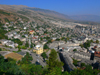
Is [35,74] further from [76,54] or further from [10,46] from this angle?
[10,46]

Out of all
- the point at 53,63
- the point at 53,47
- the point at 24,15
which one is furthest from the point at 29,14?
the point at 53,63

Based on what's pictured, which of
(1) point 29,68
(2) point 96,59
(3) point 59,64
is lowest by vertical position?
(2) point 96,59

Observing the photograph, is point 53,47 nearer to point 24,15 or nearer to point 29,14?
point 24,15

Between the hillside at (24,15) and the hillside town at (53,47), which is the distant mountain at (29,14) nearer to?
the hillside at (24,15)

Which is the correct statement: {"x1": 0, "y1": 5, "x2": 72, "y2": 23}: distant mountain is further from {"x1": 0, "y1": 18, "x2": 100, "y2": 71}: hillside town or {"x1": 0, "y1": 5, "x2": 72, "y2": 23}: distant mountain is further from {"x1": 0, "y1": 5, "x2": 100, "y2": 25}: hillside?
{"x1": 0, "y1": 18, "x2": 100, "y2": 71}: hillside town

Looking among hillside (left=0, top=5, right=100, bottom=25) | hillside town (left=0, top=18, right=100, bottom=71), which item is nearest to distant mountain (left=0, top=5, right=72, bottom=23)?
hillside (left=0, top=5, right=100, bottom=25)

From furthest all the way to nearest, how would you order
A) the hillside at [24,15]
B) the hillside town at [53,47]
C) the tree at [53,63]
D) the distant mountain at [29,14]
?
the distant mountain at [29,14], the hillside at [24,15], the hillside town at [53,47], the tree at [53,63]

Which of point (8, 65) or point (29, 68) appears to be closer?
point (29, 68)

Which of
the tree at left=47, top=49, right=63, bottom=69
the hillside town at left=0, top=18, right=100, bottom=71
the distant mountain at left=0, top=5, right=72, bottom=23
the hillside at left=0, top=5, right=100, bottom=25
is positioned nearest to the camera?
the tree at left=47, top=49, right=63, bottom=69

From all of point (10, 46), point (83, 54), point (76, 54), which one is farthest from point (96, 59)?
point (10, 46)

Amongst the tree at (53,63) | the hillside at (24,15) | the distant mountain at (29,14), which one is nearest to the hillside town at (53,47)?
the tree at (53,63)

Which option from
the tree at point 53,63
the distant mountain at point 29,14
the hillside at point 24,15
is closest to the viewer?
the tree at point 53,63
